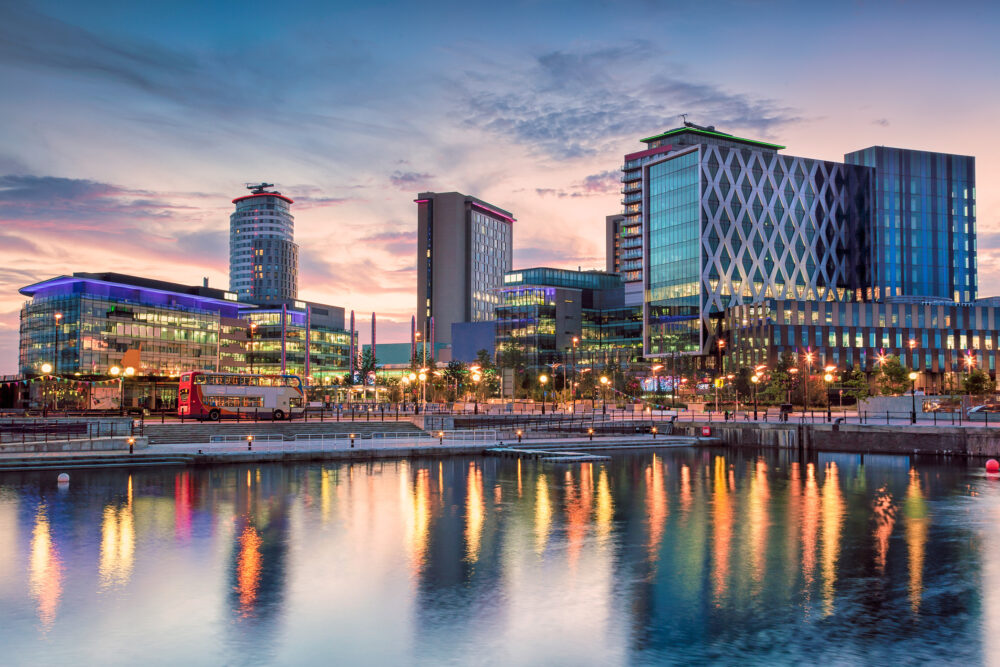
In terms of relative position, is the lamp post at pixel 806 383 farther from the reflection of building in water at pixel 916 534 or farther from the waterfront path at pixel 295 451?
the reflection of building in water at pixel 916 534

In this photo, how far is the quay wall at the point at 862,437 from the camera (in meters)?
57.0

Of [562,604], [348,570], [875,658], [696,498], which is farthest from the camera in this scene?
[696,498]

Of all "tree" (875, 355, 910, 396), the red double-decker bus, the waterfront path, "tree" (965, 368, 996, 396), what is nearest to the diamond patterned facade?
"tree" (875, 355, 910, 396)

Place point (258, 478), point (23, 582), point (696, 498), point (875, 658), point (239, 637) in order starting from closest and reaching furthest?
point (875, 658) < point (239, 637) < point (23, 582) < point (696, 498) < point (258, 478)

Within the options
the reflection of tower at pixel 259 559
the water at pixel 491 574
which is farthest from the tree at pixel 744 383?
the reflection of tower at pixel 259 559

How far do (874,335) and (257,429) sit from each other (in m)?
119

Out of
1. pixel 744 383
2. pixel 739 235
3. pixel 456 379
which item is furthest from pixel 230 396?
pixel 739 235

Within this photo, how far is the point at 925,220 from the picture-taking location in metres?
181

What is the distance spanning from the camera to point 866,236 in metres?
180

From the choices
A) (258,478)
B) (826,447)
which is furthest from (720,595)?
(826,447)

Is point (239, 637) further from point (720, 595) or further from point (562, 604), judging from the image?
point (720, 595)

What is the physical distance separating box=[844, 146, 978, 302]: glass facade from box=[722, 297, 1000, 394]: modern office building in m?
27.8

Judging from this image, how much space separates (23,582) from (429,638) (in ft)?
36.6

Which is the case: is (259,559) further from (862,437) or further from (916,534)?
(862,437)
